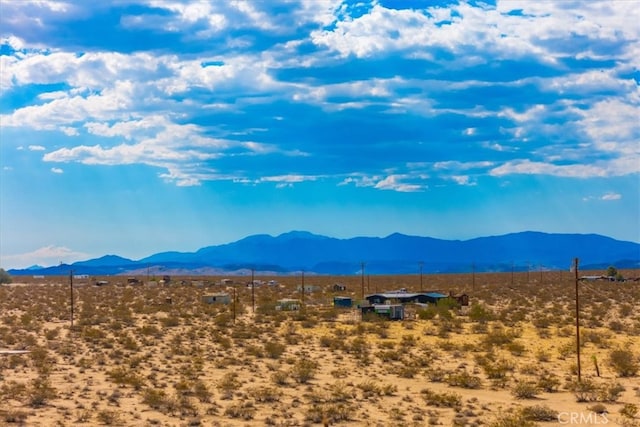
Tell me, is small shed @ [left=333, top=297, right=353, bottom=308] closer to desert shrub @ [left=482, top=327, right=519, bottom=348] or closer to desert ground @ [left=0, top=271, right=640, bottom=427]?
desert ground @ [left=0, top=271, right=640, bottom=427]

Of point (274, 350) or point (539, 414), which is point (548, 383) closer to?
point (539, 414)

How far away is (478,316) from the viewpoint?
4934 cm

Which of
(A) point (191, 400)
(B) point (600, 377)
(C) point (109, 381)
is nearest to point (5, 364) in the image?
(C) point (109, 381)

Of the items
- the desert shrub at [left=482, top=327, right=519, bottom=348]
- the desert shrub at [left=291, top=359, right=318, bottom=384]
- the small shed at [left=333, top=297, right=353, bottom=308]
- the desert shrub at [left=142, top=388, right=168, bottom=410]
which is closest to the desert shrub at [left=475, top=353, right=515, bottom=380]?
the desert shrub at [left=482, top=327, right=519, bottom=348]

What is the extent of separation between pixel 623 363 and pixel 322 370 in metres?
12.0

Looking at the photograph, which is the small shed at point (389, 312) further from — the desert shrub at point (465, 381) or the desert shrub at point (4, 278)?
the desert shrub at point (4, 278)

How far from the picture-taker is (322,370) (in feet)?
97.2

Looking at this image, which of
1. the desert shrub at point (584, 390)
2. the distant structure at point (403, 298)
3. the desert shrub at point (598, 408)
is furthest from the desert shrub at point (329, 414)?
the distant structure at point (403, 298)

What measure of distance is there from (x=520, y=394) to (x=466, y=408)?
2.70 meters

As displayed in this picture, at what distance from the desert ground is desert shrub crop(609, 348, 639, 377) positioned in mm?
88

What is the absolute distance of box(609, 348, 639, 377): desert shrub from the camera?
2780 cm

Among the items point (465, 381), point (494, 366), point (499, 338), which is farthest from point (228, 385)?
point (499, 338)

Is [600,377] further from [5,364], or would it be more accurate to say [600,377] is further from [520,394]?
[5,364]

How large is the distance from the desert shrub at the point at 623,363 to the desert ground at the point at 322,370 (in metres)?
0.09
